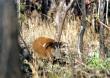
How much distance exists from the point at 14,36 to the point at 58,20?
201 inches

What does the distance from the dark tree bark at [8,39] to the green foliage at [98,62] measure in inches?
118

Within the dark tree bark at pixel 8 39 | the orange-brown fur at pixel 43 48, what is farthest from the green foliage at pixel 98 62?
the dark tree bark at pixel 8 39

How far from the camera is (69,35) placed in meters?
6.99

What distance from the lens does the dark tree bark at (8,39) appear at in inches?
73.2

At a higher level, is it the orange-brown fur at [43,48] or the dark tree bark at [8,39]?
the dark tree bark at [8,39]

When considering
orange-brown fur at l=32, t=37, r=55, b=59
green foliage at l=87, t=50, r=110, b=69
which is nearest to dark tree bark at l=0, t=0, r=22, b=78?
green foliage at l=87, t=50, r=110, b=69

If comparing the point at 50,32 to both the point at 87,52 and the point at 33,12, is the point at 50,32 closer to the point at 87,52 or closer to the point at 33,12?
the point at 87,52

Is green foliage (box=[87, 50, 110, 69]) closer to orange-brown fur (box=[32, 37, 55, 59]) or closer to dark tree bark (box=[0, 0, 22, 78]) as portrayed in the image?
orange-brown fur (box=[32, 37, 55, 59])

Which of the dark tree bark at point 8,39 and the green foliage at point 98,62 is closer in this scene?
the dark tree bark at point 8,39

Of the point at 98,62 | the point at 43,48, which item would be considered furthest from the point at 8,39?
the point at 43,48

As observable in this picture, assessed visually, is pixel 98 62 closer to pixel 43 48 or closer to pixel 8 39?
pixel 43 48

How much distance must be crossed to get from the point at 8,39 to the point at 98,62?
130 inches

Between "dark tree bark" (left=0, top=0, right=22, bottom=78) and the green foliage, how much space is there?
3008 millimetres

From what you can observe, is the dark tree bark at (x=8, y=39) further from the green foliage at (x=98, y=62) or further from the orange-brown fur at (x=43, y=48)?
the orange-brown fur at (x=43, y=48)
